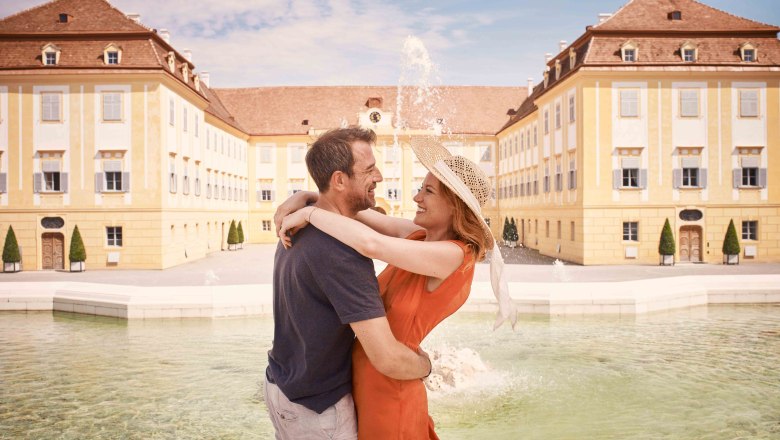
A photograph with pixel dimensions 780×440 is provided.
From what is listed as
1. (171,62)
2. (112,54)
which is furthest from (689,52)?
(112,54)

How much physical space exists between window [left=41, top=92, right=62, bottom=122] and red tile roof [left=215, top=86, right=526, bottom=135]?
22268mm

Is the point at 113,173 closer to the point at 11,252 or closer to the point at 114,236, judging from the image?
the point at 114,236

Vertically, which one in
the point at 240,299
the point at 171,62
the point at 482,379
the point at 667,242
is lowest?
the point at 482,379

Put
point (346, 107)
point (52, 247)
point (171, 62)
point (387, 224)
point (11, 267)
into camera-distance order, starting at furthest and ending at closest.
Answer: point (346, 107)
point (171, 62)
point (52, 247)
point (11, 267)
point (387, 224)

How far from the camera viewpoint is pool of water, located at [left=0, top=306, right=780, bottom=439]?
22.4 feet

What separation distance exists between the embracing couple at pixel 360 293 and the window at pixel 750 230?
27.9 metres

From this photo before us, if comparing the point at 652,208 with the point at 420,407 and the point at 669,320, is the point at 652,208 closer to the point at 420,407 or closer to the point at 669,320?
the point at 669,320

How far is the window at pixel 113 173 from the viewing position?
26078mm

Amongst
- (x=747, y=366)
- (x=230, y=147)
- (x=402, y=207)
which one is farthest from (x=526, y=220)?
(x=747, y=366)

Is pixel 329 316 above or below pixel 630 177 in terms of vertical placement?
below

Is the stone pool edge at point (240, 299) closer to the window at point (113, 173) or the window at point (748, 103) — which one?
the window at point (113, 173)

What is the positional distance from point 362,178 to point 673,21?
28.6 meters

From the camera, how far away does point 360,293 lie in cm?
220

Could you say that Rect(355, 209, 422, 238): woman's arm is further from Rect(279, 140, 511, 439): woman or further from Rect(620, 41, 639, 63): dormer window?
Rect(620, 41, 639, 63): dormer window
